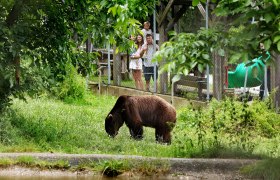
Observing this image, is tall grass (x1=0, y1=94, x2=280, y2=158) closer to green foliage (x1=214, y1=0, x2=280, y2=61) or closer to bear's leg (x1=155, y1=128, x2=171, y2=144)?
bear's leg (x1=155, y1=128, x2=171, y2=144)

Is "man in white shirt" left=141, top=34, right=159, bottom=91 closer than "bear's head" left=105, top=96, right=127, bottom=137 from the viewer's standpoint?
No

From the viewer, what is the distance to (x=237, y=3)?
8.88 m

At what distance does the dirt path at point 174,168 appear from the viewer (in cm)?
1111

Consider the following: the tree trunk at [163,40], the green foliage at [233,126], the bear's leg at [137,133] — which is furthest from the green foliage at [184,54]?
the tree trunk at [163,40]

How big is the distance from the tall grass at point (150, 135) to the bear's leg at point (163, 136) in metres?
0.11

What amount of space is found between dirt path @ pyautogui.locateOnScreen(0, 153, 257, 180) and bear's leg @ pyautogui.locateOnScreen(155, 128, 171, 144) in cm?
253

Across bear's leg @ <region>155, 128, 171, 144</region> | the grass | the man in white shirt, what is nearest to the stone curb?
the grass

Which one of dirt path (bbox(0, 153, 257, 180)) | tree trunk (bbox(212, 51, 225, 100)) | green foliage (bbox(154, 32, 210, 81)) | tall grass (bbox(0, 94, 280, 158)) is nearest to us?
green foliage (bbox(154, 32, 210, 81))

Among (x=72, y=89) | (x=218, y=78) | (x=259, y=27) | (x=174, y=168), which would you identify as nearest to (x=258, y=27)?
(x=259, y=27)

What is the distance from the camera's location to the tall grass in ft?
39.8

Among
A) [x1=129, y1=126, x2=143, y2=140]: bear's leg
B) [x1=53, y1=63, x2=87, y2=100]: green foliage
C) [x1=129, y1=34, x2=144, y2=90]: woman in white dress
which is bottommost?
[x1=129, y1=126, x2=143, y2=140]: bear's leg

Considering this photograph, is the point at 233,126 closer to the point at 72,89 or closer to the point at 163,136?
the point at 163,136

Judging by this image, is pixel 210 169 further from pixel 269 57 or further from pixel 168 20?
pixel 168 20

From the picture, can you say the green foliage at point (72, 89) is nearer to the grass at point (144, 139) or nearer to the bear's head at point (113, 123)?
the grass at point (144, 139)
